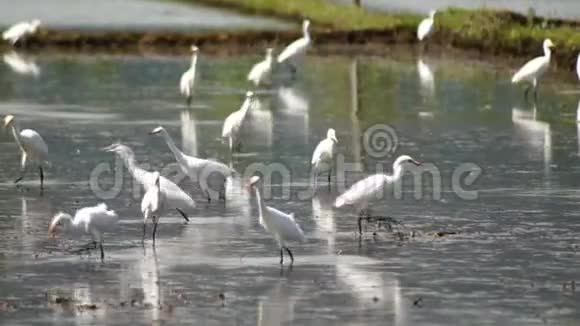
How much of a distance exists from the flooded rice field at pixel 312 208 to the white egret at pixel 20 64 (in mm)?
1548

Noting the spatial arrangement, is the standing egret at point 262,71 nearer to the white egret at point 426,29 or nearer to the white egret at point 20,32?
the white egret at point 426,29

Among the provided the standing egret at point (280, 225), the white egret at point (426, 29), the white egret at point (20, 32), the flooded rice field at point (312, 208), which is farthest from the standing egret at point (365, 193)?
the white egret at point (20, 32)

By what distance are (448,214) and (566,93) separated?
37.1 feet

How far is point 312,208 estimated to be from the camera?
18016 mm

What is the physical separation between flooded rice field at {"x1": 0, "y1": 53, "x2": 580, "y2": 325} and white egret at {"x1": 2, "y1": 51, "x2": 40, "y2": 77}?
1.55 m

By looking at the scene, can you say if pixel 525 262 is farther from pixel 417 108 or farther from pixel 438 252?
pixel 417 108

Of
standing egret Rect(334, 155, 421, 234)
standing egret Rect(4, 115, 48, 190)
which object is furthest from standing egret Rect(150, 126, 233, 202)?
standing egret Rect(334, 155, 421, 234)

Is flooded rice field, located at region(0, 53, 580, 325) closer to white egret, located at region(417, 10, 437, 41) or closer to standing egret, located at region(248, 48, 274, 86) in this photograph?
standing egret, located at region(248, 48, 274, 86)

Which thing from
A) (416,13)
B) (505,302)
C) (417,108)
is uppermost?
(416,13)

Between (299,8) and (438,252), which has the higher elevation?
(299,8)

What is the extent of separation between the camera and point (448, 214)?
17.5 meters

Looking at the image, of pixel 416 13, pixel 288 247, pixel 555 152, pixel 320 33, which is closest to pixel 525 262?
pixel 288 247

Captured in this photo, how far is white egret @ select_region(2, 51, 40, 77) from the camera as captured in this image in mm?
33359

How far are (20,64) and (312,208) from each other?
17.9 m
